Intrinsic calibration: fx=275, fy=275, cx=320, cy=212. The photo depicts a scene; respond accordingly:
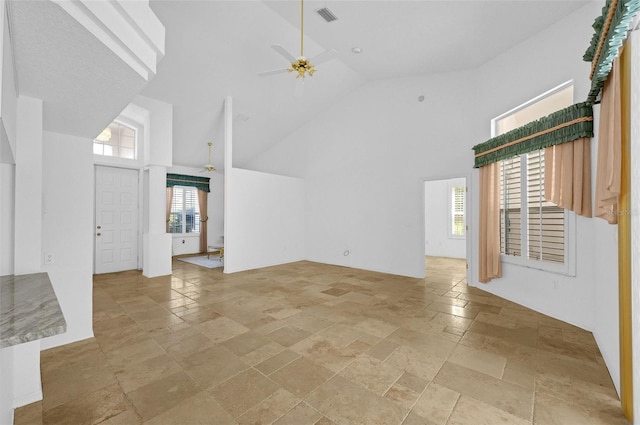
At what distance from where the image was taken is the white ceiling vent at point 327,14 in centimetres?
418

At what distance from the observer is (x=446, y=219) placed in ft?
28.6

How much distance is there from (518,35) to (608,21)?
2.75 metres

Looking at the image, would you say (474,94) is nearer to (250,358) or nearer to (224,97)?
(224,97)

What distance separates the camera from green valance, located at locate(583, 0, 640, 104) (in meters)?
1.61

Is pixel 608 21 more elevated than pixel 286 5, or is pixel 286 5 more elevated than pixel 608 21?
pixel 286 5

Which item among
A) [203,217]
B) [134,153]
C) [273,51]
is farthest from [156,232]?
[273,51]

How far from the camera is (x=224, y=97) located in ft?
20.5

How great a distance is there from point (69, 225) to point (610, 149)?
4643 mm

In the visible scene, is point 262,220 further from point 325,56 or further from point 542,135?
point 542,135

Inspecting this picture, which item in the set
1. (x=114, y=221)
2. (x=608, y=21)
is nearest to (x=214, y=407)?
(x=608, y=21)

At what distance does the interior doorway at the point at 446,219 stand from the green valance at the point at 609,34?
640 cm

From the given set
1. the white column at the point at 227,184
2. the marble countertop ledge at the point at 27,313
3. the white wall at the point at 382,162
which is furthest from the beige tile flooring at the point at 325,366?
the white wall at the point at 382,162

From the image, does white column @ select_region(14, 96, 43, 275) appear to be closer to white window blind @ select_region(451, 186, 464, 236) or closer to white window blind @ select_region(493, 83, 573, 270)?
white window blind @ select_region(493, 83, 573, 270)

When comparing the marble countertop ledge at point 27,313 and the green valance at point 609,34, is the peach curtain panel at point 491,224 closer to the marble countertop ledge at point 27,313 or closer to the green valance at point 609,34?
the green valance at point 609,34
